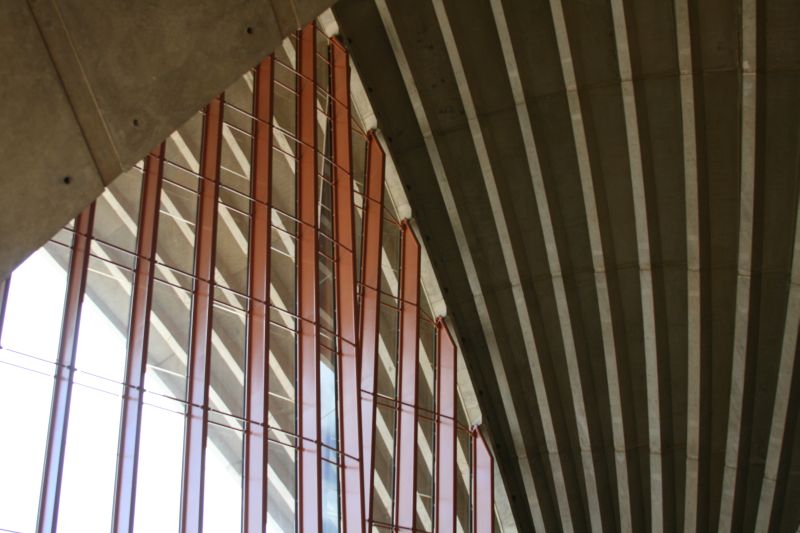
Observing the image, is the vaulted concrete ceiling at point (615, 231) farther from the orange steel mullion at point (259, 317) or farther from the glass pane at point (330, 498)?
the glass pane at point (330, 498)

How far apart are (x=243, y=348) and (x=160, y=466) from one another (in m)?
5.01

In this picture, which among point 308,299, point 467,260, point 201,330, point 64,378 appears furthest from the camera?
point 467,260

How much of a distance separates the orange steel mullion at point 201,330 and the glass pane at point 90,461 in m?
1.33

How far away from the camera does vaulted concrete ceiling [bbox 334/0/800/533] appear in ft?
66.5

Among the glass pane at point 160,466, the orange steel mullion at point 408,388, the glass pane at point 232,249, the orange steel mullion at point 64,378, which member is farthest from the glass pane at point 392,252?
the orange steel mullion at point 64,378

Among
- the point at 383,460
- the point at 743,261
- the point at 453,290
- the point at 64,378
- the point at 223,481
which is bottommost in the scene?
the point at 223,481

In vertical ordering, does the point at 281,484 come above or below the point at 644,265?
below

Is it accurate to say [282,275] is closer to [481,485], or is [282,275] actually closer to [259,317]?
[259,317]

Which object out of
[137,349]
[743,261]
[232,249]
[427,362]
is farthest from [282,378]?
[743,261]

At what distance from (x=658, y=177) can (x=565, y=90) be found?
2722mm

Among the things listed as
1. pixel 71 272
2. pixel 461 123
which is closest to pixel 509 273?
pixel 461 123

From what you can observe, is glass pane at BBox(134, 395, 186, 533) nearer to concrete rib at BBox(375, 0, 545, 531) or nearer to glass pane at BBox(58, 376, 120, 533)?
glass pane at BBox(58, 376, 120, 533)

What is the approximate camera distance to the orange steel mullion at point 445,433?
22.3 metres

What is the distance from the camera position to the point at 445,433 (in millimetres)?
23172
